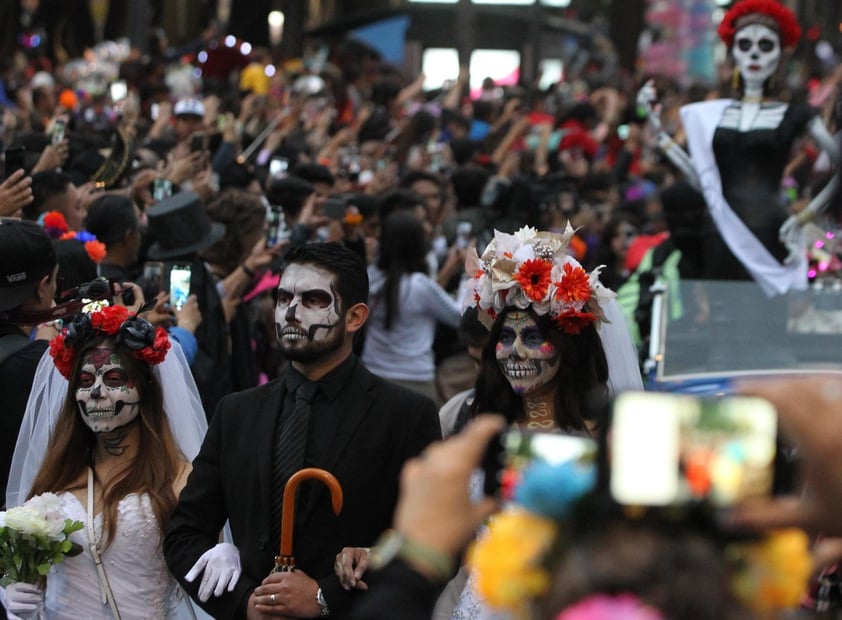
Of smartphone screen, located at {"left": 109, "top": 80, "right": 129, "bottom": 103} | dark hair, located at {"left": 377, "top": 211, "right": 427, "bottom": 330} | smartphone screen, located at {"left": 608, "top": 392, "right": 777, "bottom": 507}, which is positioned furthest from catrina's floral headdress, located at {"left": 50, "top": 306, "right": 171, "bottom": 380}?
smartphone screen, located at {"left": 109, "top": 80, "right": 129, "bottom": 103}

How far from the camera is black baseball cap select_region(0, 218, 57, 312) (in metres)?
6.43

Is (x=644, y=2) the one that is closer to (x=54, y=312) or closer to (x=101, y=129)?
(x=101, y=129)

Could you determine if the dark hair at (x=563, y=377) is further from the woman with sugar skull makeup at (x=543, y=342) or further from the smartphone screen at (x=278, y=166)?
the smartphone screen at (x=278, y=166)

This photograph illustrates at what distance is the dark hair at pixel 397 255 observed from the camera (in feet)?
33.1

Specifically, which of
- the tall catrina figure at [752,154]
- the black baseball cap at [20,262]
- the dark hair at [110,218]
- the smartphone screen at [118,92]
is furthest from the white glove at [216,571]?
the smartphone screen at [118,92]

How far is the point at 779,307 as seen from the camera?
7863 millimetres

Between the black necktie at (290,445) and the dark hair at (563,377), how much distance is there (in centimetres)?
79

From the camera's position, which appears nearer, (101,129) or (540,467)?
(540,467)

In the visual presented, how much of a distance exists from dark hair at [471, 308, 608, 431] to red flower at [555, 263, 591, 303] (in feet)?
0.36

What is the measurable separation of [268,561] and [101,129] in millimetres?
8933

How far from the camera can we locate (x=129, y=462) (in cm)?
572

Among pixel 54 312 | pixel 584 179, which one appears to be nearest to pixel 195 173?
pixel 54 312

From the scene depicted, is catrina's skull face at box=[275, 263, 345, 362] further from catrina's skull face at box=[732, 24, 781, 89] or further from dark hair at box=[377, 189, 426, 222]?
catrina's skull face at box=[732, 24, 781, 89]

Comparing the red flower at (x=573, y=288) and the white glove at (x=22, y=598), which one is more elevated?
the red flower at (x=573, y=288)
